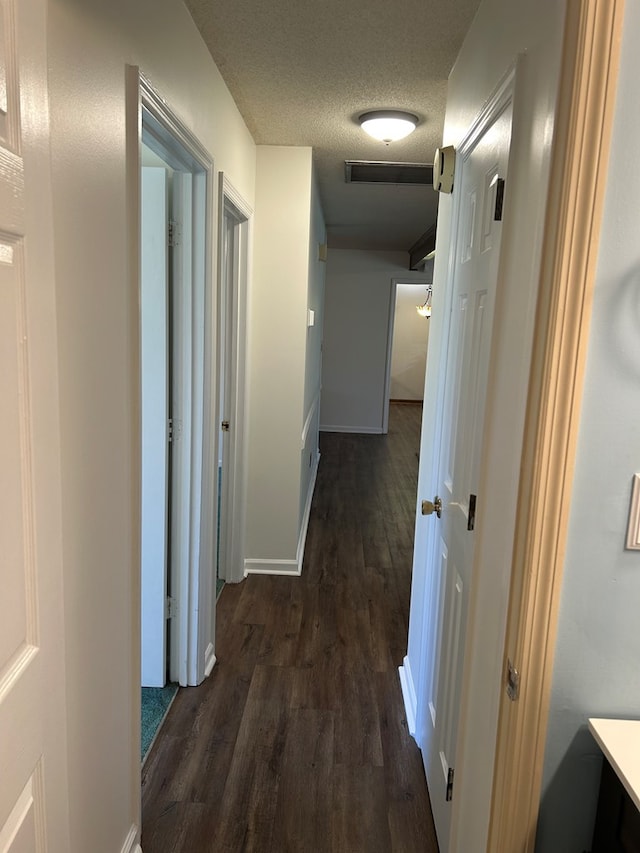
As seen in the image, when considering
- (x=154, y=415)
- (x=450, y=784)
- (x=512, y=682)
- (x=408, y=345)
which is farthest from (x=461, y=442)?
(x=408, y=345)

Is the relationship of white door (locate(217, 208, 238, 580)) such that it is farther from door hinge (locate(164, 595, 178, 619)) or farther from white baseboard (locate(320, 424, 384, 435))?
white baseboard (locate(320, 424, 384, 435))

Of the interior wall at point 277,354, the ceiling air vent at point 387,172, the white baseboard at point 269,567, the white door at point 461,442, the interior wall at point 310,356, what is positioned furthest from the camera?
the interior wall at point 310,356

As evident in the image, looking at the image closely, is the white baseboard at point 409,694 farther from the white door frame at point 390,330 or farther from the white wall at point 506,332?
the white door frame at point 390,330

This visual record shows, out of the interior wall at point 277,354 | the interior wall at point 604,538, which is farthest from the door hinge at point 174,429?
the interior wall at point 604,538

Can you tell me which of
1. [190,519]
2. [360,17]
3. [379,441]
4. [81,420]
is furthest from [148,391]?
[379,441]

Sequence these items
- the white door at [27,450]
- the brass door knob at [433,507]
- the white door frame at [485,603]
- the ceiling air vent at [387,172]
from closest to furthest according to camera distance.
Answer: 1. the white door at [27,450]
2. the white door frame at [485,603]
3. the brass door knob at [433,507]
4. the ceiling air vent at [387,172]

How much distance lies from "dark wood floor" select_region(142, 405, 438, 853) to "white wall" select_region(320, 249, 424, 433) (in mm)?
4713

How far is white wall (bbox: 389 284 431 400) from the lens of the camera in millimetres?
11844

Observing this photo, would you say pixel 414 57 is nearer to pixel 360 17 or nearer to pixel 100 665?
pixel 360 17

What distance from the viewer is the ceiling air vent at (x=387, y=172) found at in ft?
11.8

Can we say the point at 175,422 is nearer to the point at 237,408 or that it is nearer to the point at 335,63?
the point at 237,408

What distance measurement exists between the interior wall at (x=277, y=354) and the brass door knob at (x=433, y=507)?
5.47 ft

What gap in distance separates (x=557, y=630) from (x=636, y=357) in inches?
19.0

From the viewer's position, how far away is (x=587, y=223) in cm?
96
